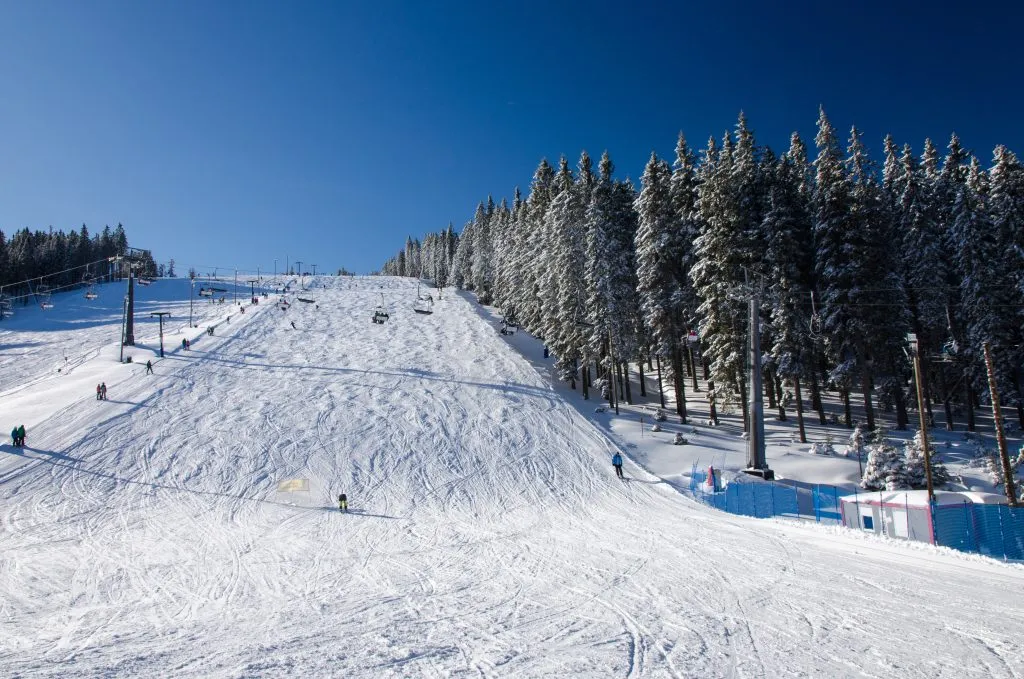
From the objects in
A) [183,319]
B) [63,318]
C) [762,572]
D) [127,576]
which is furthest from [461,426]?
[63,318]

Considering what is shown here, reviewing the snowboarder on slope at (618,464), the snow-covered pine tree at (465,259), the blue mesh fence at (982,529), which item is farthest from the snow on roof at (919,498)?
the snow-covered pine tree at (465,259)

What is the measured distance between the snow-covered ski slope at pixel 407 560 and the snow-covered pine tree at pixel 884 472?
23.2 feet

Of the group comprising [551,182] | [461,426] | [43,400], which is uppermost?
[551,182]

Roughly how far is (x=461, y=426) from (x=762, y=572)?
78.9 ft

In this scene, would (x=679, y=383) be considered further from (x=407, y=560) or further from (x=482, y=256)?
(x=482, y=256)

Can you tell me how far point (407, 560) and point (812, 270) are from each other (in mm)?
30183

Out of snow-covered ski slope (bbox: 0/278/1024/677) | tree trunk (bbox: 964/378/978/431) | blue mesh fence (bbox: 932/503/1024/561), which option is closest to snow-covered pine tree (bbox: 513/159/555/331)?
snow-covered ski slope (bbox: 0/278/1024/677)

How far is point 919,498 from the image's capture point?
16.8 metres

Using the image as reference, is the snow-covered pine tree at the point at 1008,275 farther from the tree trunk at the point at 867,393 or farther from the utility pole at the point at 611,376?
the utility pole at the point at 611,376

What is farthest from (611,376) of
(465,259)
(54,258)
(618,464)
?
(54,258)

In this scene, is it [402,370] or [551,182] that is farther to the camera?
[551,182]

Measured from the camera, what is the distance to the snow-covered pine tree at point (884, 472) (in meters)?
22.1

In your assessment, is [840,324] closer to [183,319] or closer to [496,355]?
[496,355]

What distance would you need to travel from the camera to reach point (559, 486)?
27.2 m
